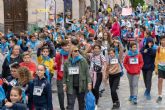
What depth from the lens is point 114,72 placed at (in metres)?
11.5

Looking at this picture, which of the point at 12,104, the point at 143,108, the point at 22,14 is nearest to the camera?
the point at 12,104

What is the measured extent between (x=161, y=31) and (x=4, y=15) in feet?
28.7

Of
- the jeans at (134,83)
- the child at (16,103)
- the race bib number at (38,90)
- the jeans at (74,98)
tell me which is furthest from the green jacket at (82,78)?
the child at (16,103)

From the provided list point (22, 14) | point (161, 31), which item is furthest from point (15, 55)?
point (22, 14)

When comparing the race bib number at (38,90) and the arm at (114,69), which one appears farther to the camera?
the arm at (114,69)

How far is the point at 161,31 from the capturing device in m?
27.2

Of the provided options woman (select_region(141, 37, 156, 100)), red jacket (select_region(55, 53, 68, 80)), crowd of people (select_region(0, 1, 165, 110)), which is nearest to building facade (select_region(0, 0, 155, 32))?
woman (select_region(141, 37, 156, 100))

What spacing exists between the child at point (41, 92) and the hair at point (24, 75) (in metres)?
0.24

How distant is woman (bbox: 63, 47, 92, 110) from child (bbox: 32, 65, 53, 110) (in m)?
1.14

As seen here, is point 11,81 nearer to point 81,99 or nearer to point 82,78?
point 82,78

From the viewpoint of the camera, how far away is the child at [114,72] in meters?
11.5

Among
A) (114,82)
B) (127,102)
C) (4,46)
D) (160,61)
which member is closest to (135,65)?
(160,61)

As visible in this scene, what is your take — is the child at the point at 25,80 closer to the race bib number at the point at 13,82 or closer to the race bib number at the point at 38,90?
the race bib number at the point at 38,90

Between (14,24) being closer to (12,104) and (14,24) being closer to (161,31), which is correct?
(161,31)
